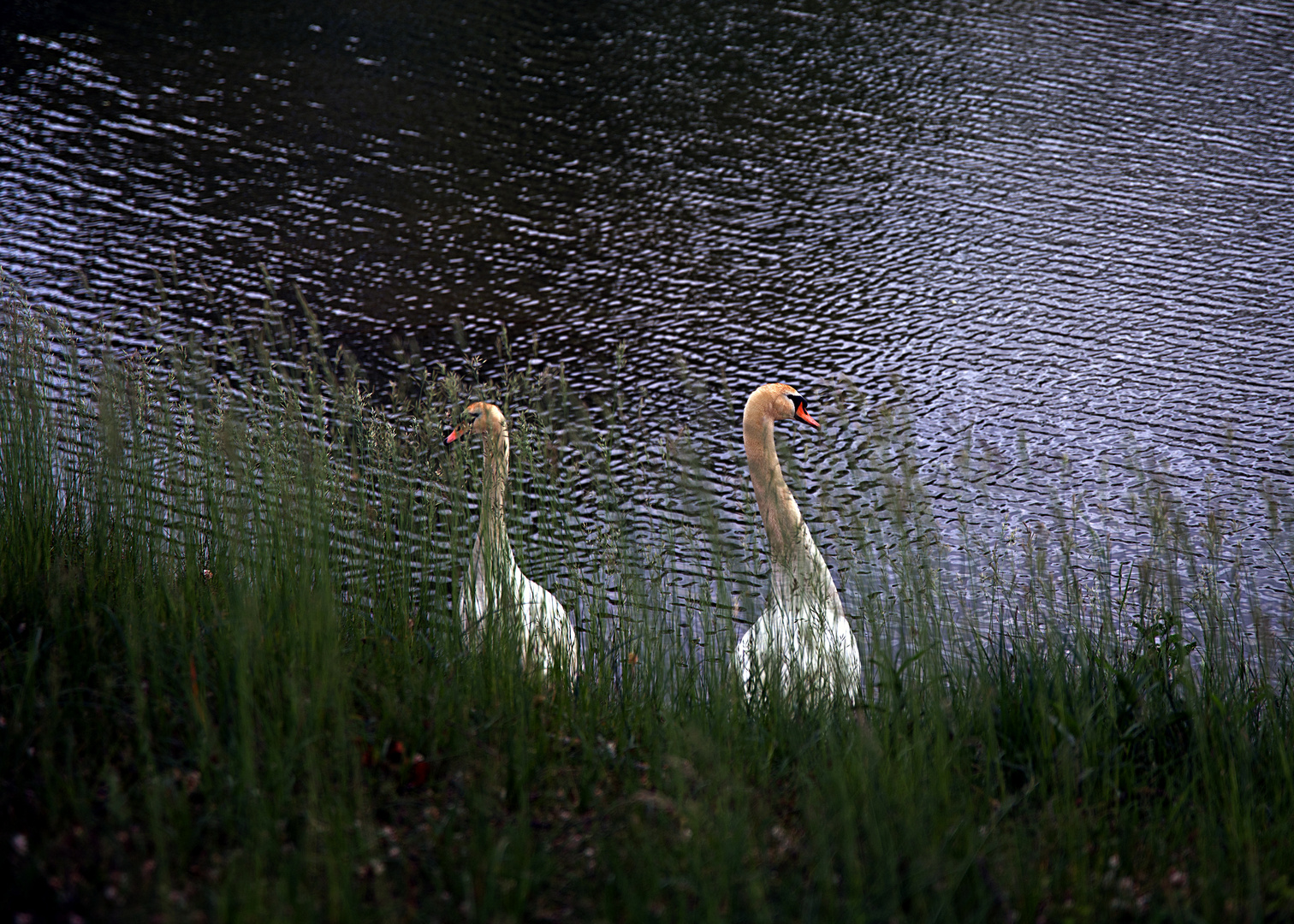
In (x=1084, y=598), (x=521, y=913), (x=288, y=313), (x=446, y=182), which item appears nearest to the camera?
(x=521, y=913)

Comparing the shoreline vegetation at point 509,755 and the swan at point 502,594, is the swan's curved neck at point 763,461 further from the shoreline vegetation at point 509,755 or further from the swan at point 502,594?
the swan at point 502,594

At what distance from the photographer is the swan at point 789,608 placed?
3.55 m

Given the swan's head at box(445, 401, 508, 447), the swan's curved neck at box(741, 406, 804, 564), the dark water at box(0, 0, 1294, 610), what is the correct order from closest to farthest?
1. the swan's head at box(445, 401, 508, 447)
2. the swan's curved neck at box(741, 406, 804, 564)
3. the dark water at box(0, 0, 1294, 610)

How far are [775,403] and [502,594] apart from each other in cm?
195

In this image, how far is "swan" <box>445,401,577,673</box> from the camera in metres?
3.70

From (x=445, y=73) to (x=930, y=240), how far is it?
853 cm

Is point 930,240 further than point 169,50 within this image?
No

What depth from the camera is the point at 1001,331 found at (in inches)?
364

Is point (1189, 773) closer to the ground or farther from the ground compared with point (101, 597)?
A: closer to the ground

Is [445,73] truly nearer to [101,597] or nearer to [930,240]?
[930,240]

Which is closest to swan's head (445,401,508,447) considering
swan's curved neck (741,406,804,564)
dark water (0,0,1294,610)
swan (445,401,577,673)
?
swan (445,401,577,673)

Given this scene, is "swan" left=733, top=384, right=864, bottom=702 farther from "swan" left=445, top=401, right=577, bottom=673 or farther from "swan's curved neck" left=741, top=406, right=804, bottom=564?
"swan" left=445, top=401, right=577, bottom=673

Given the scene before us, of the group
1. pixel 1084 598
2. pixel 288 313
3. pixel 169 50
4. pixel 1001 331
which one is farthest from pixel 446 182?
pixel 1084 598

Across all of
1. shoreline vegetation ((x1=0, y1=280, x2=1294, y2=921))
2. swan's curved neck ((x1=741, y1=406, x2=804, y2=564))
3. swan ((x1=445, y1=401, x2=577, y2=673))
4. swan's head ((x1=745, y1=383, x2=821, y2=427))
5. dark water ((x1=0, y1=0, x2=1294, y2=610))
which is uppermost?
dark water ((x1=0, y1=0, x2=1294, y2=610))
